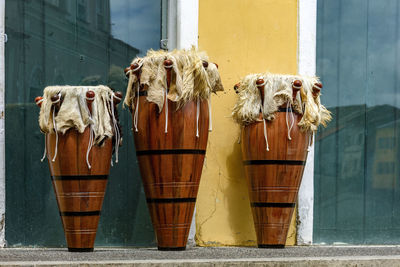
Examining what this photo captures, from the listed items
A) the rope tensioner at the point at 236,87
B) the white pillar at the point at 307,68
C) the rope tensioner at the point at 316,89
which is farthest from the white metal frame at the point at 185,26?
the rope tensioner at the point at 316,89

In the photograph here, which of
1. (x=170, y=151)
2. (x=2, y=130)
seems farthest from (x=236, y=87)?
(x=2, y=130)

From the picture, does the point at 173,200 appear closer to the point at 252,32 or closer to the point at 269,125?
the point at 269,125

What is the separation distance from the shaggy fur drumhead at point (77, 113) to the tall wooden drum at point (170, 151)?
0.18 m

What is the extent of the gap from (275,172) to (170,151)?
0.60 meters

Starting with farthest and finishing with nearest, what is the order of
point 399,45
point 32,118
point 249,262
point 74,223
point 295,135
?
point 399,45
point 32,118
point 295,135
point 74,223
point 249,262

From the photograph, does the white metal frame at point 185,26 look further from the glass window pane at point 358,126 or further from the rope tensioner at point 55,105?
the rope tensioner at point 55,105

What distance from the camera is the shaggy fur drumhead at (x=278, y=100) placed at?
3.83 metres

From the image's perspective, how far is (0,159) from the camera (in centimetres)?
398

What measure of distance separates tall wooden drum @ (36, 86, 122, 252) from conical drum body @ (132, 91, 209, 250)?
191 millimetres

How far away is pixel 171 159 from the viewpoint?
11.9 feet

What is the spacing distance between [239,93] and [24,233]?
1412 mm

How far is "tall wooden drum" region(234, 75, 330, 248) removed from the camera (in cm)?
383

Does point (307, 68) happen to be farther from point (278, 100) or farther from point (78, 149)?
point (78, 149)

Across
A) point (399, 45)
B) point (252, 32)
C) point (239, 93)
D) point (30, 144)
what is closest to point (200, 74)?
point (239, 93)
